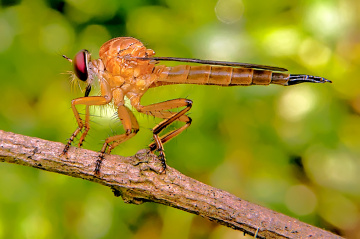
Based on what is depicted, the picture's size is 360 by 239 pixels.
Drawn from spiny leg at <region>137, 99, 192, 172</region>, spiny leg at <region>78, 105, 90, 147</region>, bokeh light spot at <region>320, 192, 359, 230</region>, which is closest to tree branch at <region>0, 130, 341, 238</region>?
spiny leg at <region>137, 99, 192, 172</region>

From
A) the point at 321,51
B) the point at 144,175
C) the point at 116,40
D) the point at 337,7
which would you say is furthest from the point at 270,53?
the point at 144,175

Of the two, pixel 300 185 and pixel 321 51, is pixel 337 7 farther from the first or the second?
pixel 300 185

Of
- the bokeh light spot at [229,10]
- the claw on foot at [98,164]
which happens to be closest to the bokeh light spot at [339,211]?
the bokeh light spot at [229,10]

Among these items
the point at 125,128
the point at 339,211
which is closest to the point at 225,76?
the point at 125,128

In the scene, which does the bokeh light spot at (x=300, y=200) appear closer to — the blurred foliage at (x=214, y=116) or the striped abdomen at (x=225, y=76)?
the blurred foliage at (x=214, y=116)

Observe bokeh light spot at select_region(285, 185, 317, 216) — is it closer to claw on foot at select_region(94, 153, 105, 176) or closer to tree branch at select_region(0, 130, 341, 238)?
tree branch at select_region(0, 130, 341, 238)

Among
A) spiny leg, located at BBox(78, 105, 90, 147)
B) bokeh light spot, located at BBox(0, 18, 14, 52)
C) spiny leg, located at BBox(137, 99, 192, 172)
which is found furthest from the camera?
bokeh light spot, located at BBox(0, 18, 14, 52)

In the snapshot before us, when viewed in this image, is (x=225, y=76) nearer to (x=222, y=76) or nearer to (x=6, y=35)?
(x=222, y=76)
